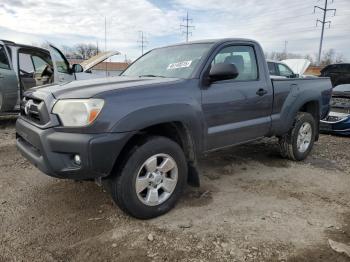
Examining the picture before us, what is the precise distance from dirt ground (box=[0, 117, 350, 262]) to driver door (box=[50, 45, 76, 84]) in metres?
3.60

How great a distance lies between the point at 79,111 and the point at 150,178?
0.92m

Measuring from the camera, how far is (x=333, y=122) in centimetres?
735

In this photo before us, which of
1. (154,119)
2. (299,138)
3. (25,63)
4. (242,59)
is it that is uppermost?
(242,59)

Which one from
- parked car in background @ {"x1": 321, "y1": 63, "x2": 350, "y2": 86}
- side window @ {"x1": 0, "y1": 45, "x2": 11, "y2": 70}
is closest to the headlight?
side window @ {"x1": 0, "y1": 45, "x2": 11, "y2": 70}

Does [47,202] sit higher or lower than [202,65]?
lower

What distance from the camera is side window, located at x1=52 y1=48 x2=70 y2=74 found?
8359mm

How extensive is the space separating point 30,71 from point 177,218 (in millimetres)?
6871

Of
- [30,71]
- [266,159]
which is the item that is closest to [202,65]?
[266,159]

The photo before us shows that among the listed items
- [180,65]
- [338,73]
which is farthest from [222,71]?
[338,73]

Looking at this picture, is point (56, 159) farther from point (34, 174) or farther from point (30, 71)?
point (30, 71)

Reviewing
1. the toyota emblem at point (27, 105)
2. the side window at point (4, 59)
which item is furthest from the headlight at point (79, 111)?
the side window at point (4, 59)

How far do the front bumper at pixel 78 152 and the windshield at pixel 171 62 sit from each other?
1.22m

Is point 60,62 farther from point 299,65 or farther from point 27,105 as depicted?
point 299,65

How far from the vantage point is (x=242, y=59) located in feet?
14.7
